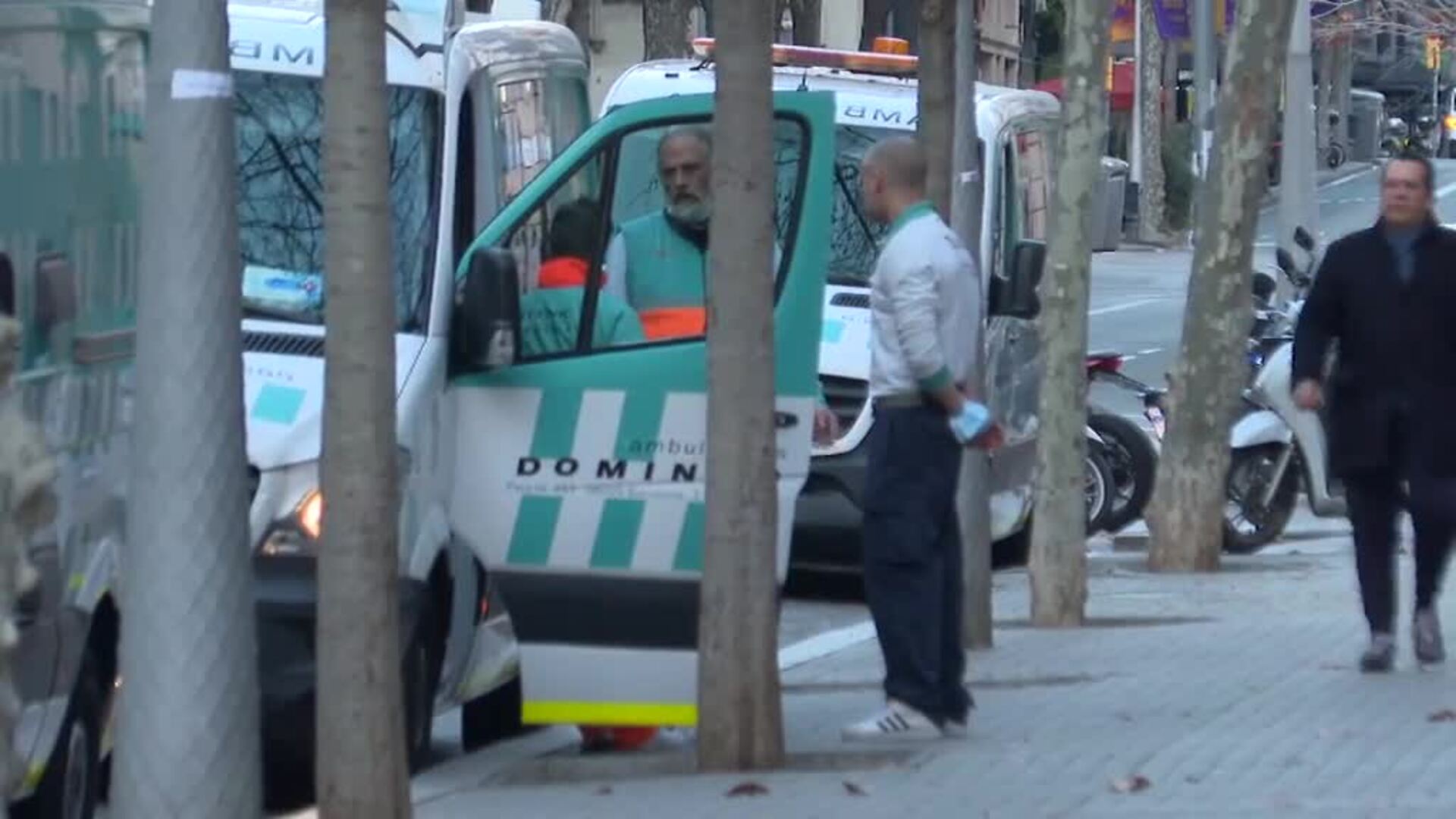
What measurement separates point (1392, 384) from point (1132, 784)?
7.99 feet

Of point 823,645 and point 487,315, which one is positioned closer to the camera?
point 487,315

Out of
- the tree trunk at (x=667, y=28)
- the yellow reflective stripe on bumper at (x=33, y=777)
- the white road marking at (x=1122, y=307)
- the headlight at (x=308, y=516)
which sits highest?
the tree trunk at (x=667, y=28)

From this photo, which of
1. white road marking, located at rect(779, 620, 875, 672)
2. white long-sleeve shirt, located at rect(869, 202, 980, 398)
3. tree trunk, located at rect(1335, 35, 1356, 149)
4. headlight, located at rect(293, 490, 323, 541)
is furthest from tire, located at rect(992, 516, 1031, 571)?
tree trunk, located at rect(1335, 35, 1356, 149)

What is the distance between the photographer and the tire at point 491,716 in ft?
33.7

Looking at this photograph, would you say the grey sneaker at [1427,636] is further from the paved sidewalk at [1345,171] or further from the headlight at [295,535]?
the paved sidewalk at [1345,171]

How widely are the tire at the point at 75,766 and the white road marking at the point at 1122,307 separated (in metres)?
33.4

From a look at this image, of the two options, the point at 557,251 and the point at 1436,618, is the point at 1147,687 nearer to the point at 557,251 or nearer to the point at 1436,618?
the point at 1436,618

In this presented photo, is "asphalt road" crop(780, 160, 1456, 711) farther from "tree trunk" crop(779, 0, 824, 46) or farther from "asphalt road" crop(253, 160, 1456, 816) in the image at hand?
"tree trunk" crop(779, 0, 824, 46)

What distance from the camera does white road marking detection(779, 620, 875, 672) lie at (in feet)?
39.0

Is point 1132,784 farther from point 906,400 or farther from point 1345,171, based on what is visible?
point 1345,171

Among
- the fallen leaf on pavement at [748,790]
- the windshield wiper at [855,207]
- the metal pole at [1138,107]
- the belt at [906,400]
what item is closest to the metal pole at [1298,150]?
the windshield wiper at [855,207]

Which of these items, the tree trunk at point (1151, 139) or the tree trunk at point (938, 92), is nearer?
the tree trunk at point (938, 92)

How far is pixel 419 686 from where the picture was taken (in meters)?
8.77

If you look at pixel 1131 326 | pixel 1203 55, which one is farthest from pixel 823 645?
pixel 1131 326
